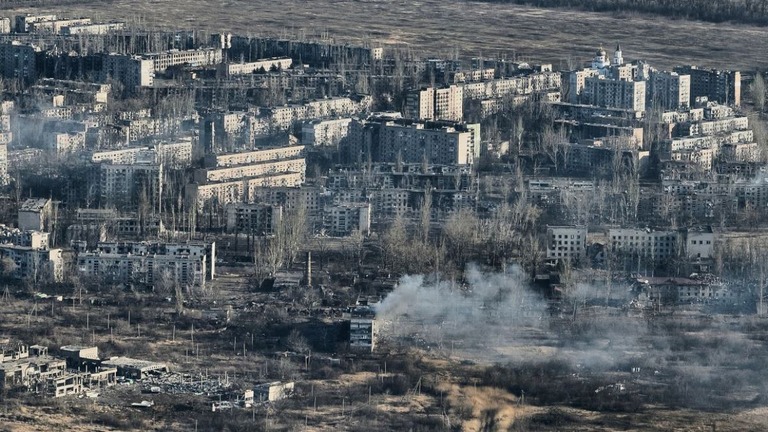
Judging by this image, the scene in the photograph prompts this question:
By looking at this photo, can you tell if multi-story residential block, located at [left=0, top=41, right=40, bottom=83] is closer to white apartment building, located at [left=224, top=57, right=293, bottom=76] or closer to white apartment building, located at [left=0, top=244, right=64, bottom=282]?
white apartment building, located at [left=224, top=57, right=293, bottom=76]

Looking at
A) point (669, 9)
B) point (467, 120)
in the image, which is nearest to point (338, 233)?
point (467, 120)

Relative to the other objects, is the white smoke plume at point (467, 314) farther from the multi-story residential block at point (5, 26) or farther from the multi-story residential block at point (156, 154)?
the multi-story residential block at point (5, 26)

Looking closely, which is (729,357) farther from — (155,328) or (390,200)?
(390,200)

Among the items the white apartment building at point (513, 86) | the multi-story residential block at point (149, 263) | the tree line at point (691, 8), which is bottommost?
the multi-story residential block at point (149, 263)

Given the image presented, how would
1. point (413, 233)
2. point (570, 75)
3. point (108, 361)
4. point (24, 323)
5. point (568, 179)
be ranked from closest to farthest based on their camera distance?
point (108, 361) < point (24, 323) < point (413, 233) < point (568, 179) < point (570, 75)

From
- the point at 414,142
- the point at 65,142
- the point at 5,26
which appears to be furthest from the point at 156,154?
the point at 5,26

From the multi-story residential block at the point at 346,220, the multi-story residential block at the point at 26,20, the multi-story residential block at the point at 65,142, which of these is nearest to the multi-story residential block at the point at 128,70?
the multi-story residential block at the point at 26,20

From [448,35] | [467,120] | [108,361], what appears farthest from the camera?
[448,35]
